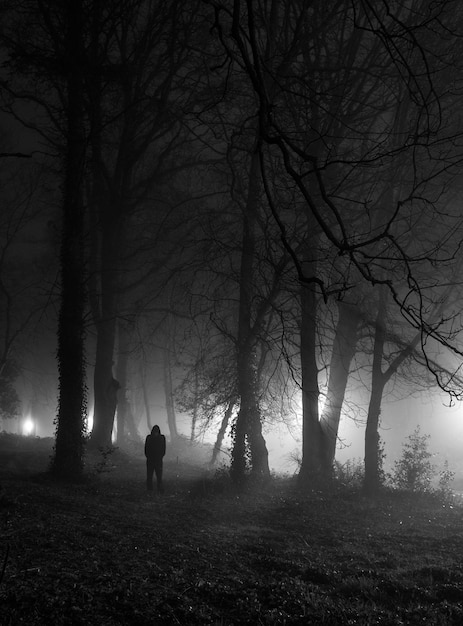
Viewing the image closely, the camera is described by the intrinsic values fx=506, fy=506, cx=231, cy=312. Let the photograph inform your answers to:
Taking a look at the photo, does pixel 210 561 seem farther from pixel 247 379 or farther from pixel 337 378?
pixel 337 378

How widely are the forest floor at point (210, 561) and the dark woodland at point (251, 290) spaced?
0.04 metres

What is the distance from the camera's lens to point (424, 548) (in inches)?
323

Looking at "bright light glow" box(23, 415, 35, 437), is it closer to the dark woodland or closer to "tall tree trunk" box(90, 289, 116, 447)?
the dark woodland

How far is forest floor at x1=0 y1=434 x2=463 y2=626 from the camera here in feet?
14.9

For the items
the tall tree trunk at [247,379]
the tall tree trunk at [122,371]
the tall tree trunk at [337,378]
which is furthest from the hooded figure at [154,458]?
the tall tree trunk at [122,371]

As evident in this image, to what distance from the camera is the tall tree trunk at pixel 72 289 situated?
1134 cm

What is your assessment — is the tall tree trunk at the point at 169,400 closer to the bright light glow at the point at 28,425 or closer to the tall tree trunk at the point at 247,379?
the tall tree trunk at the point at 247,379

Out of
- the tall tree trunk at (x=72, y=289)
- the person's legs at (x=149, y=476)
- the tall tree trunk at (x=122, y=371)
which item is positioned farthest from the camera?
the tall tree trunk at (x=122, y=371)

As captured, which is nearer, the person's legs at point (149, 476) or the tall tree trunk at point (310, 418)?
the person's legs at point (149, 476)

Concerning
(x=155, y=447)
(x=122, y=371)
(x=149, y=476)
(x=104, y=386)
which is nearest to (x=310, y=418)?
(x=155, y=447)

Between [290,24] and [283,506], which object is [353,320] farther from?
[290,24]

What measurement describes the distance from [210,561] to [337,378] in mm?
9952

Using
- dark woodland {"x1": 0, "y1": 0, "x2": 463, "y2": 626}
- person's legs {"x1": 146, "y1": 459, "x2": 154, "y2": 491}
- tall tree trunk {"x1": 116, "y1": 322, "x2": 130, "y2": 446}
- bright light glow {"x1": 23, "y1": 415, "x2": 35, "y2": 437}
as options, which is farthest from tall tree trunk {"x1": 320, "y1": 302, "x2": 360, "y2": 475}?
bright light glow {"x1": 23, "y1": 415, "x2": 35, "y2": 437}

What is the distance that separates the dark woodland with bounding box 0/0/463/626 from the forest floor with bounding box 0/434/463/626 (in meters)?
0.04
